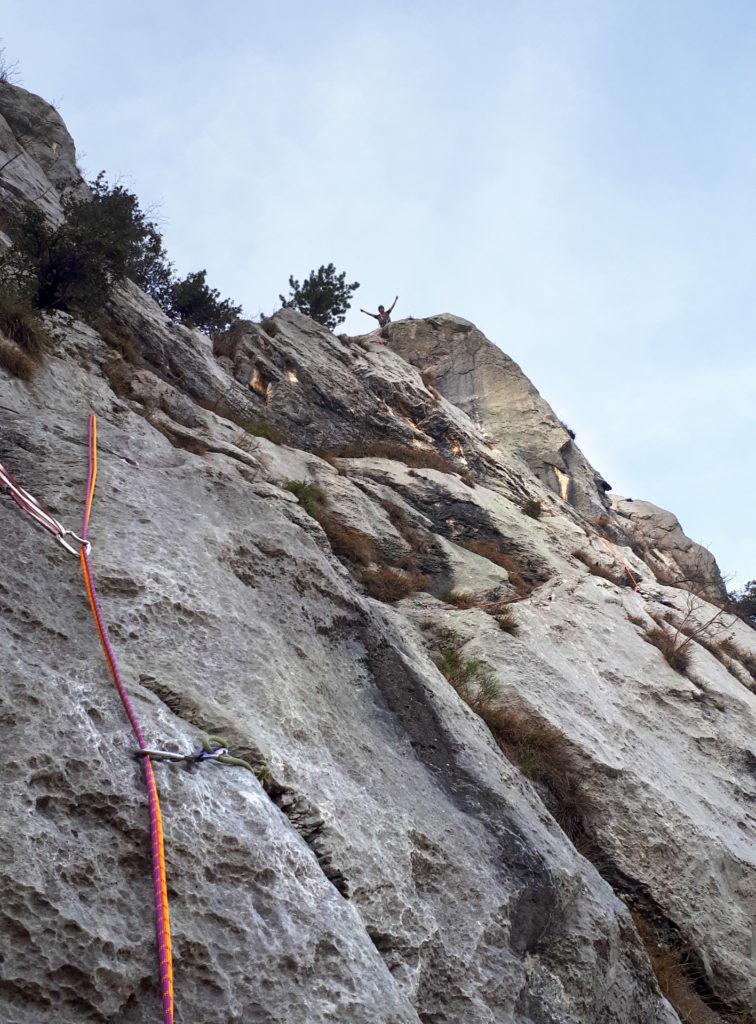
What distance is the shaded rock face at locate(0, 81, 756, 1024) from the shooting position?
292cm

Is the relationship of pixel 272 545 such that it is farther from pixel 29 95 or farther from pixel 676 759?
pixel 29 95

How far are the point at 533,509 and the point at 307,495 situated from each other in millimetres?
8245

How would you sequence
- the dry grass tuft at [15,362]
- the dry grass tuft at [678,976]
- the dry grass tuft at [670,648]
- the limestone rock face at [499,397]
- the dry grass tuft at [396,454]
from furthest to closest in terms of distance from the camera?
the limestone rock face at [499,397] → the dry grass tuft at [396,454] → the dry grass tuft at [670,648] → the dry grass tuft at [15,362] → the dry grass tuft at [678,976]

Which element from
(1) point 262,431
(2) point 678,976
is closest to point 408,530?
(1) point 262,431

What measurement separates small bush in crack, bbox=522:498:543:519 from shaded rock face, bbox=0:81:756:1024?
5.65m

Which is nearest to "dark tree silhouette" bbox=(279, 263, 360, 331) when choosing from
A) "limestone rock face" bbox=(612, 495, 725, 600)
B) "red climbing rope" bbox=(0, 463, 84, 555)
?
"limestone rock face" bbox=(612, 495, 725, 600)

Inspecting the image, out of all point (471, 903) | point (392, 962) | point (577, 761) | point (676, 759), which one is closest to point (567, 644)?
point (676, 759)

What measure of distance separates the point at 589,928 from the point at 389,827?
72.1 inches

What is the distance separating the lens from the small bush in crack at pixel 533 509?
1703 centimetres

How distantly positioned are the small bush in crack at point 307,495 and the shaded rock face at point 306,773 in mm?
200

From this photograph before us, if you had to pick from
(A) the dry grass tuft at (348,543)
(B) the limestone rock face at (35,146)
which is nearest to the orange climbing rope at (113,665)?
(A) the dry grass tuft at (348,543)

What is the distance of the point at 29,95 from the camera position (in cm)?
2006

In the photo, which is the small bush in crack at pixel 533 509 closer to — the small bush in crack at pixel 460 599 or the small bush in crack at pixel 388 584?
Answer: the small bush in crack at pixel 460 599

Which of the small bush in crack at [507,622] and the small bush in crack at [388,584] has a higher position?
the small bush in crack at [507,622]
